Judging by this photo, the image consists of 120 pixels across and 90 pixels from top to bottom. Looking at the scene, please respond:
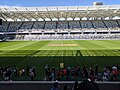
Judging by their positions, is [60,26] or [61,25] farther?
[61,25]

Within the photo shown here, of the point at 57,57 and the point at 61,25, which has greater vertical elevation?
the point at 61,25

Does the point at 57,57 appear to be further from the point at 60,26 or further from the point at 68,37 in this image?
A: the point at 60,26

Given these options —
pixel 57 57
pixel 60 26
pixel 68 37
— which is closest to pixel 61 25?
pixel 60 26

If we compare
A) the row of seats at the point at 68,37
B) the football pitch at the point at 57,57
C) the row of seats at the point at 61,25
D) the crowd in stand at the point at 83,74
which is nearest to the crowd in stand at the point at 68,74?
the crowd in stand at the point at 83,74

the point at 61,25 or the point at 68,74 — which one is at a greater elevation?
the point at 61,25

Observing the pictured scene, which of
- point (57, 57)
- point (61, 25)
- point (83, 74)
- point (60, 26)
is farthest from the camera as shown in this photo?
point (61, 25)

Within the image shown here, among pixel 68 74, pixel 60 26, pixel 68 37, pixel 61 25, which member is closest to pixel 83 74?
pixel 68 74

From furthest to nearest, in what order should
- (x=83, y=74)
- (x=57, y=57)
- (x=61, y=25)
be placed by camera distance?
(x=61, y=25)
(x=57, y=57)
(x=83, y=74)

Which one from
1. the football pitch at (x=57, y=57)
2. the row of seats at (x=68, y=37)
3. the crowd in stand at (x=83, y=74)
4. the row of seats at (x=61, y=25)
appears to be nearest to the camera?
the crowd in stand at (x=83, y=74)

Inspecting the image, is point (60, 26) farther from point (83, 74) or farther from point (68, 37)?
point (83, 74)

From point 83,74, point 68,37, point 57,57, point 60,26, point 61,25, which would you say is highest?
point 61,25

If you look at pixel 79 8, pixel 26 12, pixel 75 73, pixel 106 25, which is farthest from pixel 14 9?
pixel 75 73

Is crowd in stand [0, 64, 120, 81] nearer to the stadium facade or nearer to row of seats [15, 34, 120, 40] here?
the stadium facade

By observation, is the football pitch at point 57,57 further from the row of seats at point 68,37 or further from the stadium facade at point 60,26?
the row of seats at point 68,37
